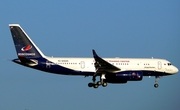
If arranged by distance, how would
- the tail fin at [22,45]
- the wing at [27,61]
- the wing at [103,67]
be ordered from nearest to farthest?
the wing at [27,61]
the wing at [103,67]
the tail fin at [22,45]

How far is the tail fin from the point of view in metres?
102

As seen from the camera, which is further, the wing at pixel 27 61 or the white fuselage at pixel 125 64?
the white fuselage at pixel 125 64

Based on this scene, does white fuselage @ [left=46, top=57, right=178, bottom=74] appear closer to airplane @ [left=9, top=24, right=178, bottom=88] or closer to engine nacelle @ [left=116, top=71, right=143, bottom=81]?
airplane @ [left=9, top=24, right=178, bottom=88]

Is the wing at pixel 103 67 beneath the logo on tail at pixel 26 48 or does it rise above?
beneath

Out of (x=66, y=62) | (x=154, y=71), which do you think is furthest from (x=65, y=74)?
(x=154, y=71)

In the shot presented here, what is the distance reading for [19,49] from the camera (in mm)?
102188

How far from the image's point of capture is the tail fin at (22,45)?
102188mm

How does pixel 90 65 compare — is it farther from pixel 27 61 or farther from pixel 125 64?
pixel 27 61

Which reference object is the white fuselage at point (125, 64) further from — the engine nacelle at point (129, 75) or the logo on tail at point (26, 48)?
the logo on tail at point (26, 48)

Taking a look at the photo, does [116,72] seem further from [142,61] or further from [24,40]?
[24,40]

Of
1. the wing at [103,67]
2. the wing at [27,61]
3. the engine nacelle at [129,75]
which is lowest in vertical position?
the engine nacelle at [129,75]

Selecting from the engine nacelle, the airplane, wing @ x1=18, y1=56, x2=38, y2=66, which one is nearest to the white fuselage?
the airplane

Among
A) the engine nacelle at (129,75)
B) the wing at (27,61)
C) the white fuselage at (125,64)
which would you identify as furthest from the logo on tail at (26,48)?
the engine nacelle at (129,75)

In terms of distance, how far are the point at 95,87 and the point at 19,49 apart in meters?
14.2
